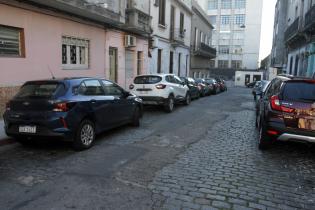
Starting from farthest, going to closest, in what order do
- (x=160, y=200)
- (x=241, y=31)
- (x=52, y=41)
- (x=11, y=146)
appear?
(x=241, y=31) < (x=52, y=41) < (x=11, y=146) < (x=160, y=200)

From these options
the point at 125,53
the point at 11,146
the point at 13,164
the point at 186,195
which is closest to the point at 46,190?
the point at 13,164

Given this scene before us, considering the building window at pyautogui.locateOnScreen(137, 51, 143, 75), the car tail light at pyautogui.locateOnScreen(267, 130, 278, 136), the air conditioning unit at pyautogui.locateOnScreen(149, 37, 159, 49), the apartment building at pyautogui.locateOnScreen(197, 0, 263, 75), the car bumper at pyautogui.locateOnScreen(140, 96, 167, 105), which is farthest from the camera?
the apartment building at pyautogui.locateOnScreen(197, 0, 263, 75)

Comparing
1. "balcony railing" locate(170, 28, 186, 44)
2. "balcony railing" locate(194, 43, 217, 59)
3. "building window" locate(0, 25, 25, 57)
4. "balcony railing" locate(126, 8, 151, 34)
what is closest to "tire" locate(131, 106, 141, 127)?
"building window" locate(0, 25, 25, 57)

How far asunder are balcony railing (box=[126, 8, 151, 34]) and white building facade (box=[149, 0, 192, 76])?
7.78 ft

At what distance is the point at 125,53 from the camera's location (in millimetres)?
15773

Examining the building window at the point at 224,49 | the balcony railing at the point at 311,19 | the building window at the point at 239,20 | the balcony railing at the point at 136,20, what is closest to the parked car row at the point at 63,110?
the balcony railing at the point at 136,20

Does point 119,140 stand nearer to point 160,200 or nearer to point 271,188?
point 160,200

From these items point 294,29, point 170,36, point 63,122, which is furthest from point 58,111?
point 294,29

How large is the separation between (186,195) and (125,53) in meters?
12.7

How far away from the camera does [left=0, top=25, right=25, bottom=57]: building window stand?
8492mm

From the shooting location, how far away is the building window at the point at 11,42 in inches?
334

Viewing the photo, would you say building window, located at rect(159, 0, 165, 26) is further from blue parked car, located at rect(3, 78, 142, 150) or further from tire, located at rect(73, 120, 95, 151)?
tire, located at rect(73, 120, 95, 151)

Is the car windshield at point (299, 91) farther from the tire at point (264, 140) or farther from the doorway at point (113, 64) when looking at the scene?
the doorway at point (113, 64)

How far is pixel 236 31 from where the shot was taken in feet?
196
